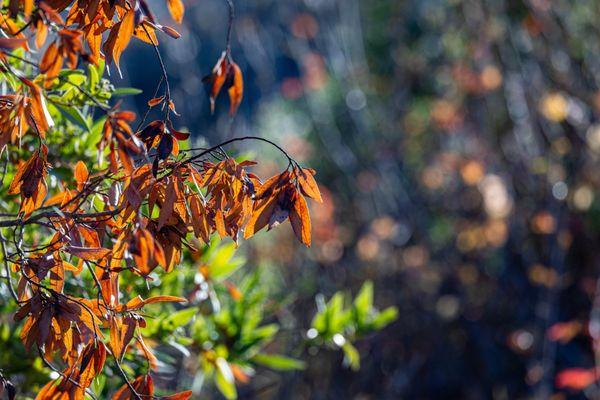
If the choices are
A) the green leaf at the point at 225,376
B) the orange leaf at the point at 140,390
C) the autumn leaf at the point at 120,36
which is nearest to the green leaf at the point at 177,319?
the green leaf at the point at 225,376

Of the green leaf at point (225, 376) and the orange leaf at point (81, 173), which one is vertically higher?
the orange leaf at point (81, 173)

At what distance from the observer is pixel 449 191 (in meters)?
6.47

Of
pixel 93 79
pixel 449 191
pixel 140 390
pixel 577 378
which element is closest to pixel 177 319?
pixel 140 390

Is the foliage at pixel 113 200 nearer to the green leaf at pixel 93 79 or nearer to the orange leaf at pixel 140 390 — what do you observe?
the orange leaf at pixel 140 390

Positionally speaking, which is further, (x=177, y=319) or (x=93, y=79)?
(x=177, y=319)

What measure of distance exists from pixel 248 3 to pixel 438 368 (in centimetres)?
389

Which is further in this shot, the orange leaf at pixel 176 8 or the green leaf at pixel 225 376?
the green leaf at pixel 225 376

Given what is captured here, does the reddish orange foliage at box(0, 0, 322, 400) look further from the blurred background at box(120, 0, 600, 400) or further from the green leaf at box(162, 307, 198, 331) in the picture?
the blurred background at box(120, 0, 600, 400)

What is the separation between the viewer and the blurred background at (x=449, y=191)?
5262mm

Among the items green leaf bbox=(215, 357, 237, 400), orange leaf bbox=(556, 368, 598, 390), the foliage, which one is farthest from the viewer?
orange leaf bbox=(556, 368, 598, 390)

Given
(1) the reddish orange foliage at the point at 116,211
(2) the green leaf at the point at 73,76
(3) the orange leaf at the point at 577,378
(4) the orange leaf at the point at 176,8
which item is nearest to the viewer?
(1) the reddish orange foliage at the point at 116,211

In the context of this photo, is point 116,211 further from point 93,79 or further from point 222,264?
point 222,264

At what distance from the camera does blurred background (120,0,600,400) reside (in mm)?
5262

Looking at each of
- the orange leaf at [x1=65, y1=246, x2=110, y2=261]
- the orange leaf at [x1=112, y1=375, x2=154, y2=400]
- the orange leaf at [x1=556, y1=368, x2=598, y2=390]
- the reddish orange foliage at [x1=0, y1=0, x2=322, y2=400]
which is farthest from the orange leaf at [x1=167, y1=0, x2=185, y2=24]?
the orange leaf at [x1=556, y1=368, x2=598, y2=390]
